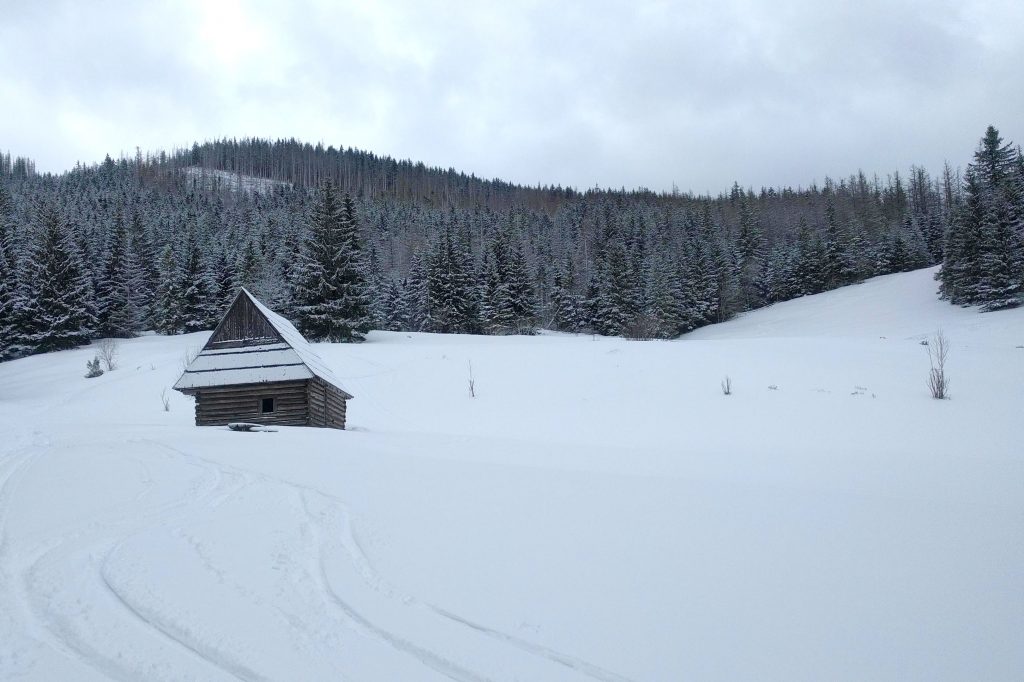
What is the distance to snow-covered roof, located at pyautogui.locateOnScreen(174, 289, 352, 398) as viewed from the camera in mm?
20016

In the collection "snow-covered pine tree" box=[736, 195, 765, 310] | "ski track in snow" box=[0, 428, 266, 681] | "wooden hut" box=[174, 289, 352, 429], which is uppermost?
"snow-covered pine tree" box=[736, 195, 765, 310]

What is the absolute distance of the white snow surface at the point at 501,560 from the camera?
3703mm

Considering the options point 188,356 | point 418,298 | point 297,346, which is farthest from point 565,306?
point 297,346

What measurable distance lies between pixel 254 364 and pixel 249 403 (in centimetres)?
144

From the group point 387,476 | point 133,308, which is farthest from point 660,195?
point 387,476

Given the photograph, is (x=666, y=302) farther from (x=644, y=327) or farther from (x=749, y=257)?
(x=749, y=257)

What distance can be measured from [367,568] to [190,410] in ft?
87.9

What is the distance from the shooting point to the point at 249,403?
2052cm

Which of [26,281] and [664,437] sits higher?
[26,281]

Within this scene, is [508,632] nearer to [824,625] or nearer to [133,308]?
[824,625]

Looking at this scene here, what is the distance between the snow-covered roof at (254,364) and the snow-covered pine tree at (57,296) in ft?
123

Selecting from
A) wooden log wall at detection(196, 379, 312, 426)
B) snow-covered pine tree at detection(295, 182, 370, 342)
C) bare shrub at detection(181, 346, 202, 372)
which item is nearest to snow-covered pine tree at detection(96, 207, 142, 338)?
bare shrub at detection(181, 346, 202, 372)

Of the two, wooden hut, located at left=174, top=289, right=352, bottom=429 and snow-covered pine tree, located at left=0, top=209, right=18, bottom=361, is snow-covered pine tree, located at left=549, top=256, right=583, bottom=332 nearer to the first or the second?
wooden hut, located at left=174, top=289, right=352, bottom=429

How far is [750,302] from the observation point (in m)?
82.2
